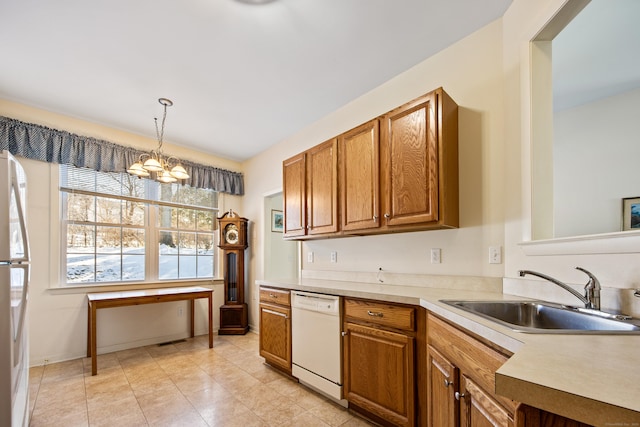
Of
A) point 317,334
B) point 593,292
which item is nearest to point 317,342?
→ point 317,334

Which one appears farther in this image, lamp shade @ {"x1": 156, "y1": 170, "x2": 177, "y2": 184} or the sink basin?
lamp shade @ {"x1": 156, "y1": 170, "x2": 177, "y2": 184}

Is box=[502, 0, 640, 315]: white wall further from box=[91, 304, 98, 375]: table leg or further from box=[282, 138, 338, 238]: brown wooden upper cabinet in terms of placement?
box=[91, 304, 98, 375]: table leg

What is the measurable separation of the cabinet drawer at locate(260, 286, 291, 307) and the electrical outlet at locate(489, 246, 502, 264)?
5.26ft

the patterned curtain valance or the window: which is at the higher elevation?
the patterned curtain valance

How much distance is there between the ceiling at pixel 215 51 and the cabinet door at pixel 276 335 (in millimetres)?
2053

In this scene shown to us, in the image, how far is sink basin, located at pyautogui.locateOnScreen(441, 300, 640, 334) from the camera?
3.37 ft

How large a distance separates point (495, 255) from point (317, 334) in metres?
1.39

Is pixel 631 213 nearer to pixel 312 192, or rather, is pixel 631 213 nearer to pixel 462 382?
pixel 462 382

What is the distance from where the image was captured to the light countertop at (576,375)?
0.49 metres

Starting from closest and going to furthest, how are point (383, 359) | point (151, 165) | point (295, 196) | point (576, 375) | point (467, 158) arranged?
1. point (576, 375)
2. point (383, 359)
3. point (467, 158)
4. point (151, 165)
5. point (295, 196)

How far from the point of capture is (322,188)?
2756 millimetres

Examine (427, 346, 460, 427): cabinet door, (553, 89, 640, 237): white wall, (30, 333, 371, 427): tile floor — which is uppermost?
(553, 89, 640, 237): white wall

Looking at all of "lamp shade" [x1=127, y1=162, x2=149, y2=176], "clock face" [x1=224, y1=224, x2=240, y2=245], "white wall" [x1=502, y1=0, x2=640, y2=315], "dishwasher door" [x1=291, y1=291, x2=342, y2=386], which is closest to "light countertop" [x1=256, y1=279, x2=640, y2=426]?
"white wall" [x1=502, y1=0, x2=640, y2=315]

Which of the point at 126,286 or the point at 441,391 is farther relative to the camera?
the point at 126,286
